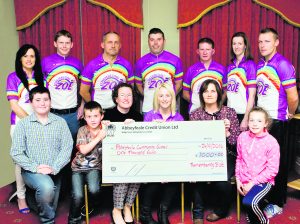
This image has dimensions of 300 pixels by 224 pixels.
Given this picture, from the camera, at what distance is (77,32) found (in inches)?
164

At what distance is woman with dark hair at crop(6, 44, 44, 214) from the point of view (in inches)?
124

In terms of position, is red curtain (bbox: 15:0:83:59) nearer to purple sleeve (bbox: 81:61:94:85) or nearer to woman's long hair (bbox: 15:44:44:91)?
purple sleeve (bbox: 81:61:94:85)

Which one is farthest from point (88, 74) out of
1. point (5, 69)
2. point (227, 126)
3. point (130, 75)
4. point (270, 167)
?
point (270, 167)

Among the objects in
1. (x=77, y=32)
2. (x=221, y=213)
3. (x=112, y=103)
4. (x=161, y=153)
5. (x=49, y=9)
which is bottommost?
(x=221, y=213)

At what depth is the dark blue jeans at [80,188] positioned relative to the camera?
9.30 ft

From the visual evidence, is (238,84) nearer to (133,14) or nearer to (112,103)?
(112,103)

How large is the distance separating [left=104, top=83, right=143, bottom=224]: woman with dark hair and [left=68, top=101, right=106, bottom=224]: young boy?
18 centimetres

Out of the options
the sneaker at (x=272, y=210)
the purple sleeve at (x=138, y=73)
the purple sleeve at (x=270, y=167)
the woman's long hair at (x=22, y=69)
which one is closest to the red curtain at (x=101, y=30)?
the purple sleeve at (x=138, y=73)

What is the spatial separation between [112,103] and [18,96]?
879 millimetres

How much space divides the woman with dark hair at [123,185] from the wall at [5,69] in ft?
4.75

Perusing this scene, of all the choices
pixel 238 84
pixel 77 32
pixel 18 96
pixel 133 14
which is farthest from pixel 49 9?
pixel 238 84

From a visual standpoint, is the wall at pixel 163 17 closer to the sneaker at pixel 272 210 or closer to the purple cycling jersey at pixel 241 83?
the purple cycling jersey at pixel 241 83

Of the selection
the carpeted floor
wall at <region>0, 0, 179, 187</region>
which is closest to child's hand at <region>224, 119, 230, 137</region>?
the carpeted floor

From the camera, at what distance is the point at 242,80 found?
324cm
